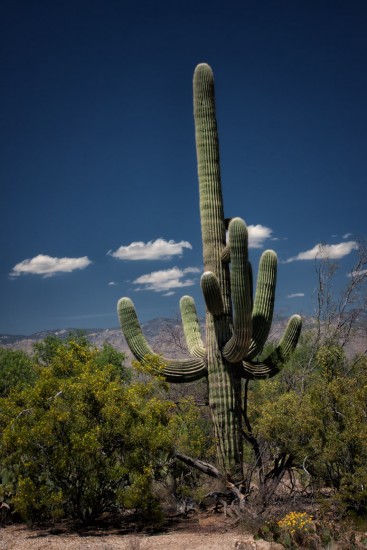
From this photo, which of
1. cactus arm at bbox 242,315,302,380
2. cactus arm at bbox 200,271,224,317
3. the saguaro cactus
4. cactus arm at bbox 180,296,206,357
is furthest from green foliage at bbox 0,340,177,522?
cactus arm at bbox 180,296,206,357

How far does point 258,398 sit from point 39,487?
255 inches

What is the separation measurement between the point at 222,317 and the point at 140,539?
193 inches

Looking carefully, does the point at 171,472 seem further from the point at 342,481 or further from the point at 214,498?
the point at 342,481

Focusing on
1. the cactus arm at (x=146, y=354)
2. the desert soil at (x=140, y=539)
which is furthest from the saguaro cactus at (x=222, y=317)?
the desert soil at (x=140, y=539)

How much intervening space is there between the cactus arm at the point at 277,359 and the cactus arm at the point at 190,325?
4.22ft

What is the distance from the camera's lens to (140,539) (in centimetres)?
922

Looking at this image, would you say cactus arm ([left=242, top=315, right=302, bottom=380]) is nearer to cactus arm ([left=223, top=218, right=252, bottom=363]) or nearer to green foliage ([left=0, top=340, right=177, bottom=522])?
cactus arm ([left=223, top=218, right=252, bottom=363])

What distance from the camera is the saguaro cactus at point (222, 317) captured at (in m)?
11.2

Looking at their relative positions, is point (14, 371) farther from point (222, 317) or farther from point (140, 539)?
point (140, 539)

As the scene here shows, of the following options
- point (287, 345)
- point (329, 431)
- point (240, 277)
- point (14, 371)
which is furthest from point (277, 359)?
point (14, 371)

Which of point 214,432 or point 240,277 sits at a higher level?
point 240,277

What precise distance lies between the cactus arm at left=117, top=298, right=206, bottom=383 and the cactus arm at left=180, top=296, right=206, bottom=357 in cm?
73

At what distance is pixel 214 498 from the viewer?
11.5 metres

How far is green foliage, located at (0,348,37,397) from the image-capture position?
2491cm
